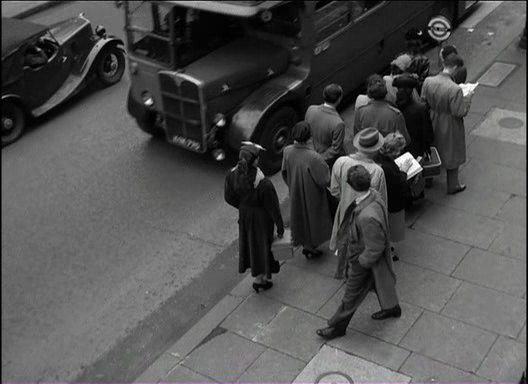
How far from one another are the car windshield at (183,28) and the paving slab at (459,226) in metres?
2.84

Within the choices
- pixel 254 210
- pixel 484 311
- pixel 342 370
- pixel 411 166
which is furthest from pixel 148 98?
pixel 484 311

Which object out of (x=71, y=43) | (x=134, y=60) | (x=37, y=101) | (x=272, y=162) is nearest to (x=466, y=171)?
(x=272, y=162)

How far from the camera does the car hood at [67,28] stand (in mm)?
2643

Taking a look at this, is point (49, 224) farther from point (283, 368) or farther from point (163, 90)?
point (163, 90)

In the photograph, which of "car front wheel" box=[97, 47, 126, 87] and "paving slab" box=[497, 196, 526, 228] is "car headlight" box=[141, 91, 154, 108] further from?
"paving slab" box=[497, 196, 526, 228]

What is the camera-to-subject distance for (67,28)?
115 inches

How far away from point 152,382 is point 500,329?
114 inches

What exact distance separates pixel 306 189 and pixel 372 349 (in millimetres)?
1553

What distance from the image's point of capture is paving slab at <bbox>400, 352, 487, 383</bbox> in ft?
18.8

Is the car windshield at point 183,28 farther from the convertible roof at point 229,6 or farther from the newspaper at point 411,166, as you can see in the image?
the newspaper at point 411,166

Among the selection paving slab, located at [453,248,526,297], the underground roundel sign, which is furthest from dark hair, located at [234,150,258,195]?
the underground roundel sign

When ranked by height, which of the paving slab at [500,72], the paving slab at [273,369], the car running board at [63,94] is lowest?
the paving slab at [273,369]

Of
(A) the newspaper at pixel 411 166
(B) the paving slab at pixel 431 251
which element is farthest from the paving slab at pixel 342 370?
(A) the newspaper at pixel 411 166

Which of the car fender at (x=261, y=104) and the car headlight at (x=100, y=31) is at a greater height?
the car headlight at (x=100, y=31)
